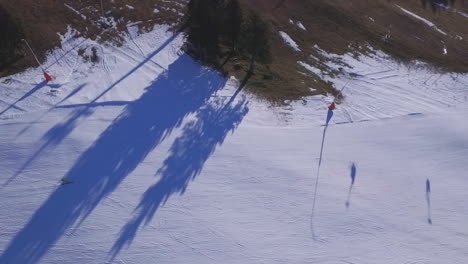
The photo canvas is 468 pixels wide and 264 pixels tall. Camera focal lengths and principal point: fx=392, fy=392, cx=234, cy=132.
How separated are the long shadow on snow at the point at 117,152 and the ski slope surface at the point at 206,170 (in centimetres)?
7

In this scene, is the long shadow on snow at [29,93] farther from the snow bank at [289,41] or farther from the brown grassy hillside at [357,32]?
the snow bank at [289,41]

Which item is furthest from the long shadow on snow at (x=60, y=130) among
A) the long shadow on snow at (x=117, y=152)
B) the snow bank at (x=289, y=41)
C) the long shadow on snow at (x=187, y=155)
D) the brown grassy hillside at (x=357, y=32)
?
the snow bank at (x=289, y=41)

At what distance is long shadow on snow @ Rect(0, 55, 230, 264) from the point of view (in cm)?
1712

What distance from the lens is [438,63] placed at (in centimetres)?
2945

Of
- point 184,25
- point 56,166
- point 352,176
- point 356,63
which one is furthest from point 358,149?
point 56,166

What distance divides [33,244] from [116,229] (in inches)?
136

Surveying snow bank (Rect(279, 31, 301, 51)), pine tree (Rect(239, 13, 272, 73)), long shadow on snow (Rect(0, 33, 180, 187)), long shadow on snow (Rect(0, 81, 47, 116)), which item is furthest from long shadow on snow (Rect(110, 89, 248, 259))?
long shadow on snow (Rect(0, 81, 47, 116))

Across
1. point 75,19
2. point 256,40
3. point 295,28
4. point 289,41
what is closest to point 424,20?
point 295,28

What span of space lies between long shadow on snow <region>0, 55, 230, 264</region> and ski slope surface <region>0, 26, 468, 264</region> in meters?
0.07

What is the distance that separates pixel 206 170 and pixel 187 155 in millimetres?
1331

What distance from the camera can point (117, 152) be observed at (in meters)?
20.1

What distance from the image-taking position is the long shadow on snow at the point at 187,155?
18156 mm

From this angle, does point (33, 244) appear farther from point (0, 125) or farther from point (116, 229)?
point (0, 125)

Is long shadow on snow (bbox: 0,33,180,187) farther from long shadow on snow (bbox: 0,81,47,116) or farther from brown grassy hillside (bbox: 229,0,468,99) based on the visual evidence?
brown grassy hillside (bbox: 229,0,468,99)
